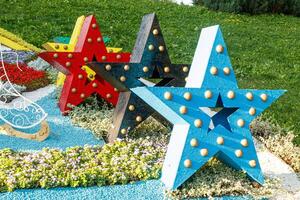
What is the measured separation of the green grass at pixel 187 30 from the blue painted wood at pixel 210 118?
3556mm

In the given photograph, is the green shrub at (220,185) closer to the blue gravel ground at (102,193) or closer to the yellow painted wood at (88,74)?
the blue gravel ground at (102,193)

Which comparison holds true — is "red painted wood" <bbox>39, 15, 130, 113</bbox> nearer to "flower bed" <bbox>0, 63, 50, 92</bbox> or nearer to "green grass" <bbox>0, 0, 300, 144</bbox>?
"flower bed" <bbox>0, 63, 50, 92</bbox>

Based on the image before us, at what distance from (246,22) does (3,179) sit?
1384 cm

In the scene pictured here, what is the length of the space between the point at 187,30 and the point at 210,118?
991 cm

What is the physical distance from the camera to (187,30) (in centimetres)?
1470

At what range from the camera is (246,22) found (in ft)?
57.5

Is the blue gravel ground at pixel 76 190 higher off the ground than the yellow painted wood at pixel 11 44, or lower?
higher

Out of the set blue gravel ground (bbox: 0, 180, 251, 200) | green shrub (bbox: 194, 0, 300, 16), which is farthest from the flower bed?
green shrub (bbox: 194, 0, 300, 16)

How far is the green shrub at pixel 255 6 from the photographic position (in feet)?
61.6

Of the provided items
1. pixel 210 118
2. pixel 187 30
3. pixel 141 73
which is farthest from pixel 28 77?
pixel 187 30

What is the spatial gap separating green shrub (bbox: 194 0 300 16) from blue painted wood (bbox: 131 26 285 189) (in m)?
13.9

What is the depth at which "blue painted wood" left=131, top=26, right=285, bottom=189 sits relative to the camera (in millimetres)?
4887

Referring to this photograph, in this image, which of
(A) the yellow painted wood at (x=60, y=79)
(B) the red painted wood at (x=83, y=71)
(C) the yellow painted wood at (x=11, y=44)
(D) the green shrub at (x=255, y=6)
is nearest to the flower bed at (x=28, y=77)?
(A) the yellow painted wood at (x=60, y=79)

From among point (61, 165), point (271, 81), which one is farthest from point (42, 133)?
point (271, 81)
